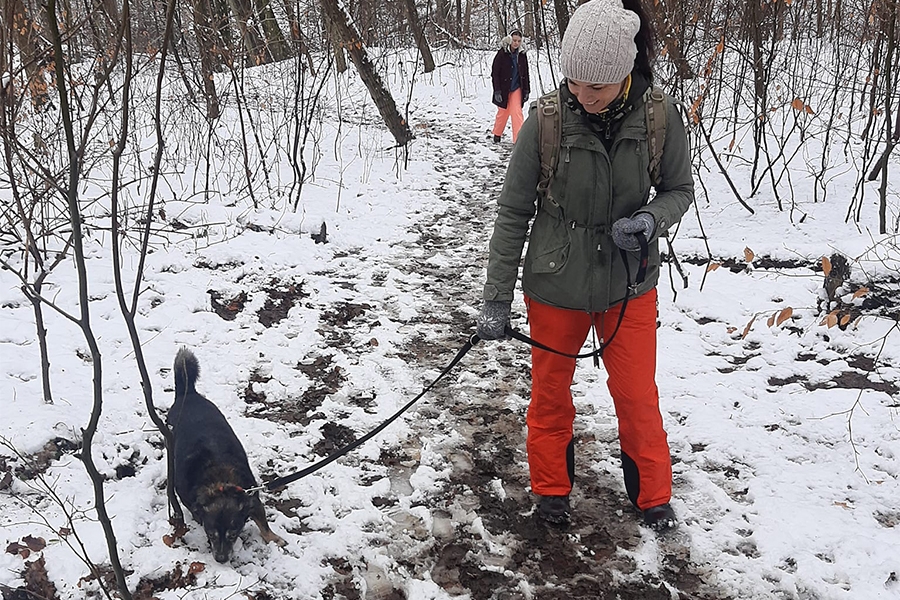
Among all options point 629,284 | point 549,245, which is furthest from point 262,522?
point 629,284

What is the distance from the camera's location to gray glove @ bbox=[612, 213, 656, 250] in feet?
8.28

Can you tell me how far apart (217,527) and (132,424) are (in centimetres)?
113

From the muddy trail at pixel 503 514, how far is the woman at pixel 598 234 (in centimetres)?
16

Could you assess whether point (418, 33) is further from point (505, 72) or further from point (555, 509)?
point (555, 509)

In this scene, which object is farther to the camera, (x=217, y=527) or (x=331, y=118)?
(x=331, y=118)

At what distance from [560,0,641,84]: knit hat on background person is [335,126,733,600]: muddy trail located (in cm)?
203

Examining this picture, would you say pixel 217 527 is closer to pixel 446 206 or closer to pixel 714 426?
pixel 714 426

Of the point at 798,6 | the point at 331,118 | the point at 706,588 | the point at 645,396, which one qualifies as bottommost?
the point at 706,588

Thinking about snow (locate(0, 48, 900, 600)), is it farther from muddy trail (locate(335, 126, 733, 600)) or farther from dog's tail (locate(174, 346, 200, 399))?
dog's tail (locate(174, 346, 200, 399))

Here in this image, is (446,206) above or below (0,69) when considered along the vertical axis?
below

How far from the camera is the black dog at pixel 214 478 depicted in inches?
111

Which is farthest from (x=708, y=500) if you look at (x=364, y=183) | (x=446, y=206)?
(x=364, y=183)

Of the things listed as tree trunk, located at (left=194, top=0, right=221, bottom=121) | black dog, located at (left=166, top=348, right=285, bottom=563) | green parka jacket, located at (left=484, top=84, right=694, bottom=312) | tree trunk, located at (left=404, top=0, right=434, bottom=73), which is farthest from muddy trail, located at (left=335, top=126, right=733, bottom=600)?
tree trunk, located at (left=404, top=0, right=434, bottom=73)

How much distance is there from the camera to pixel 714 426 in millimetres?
3727
